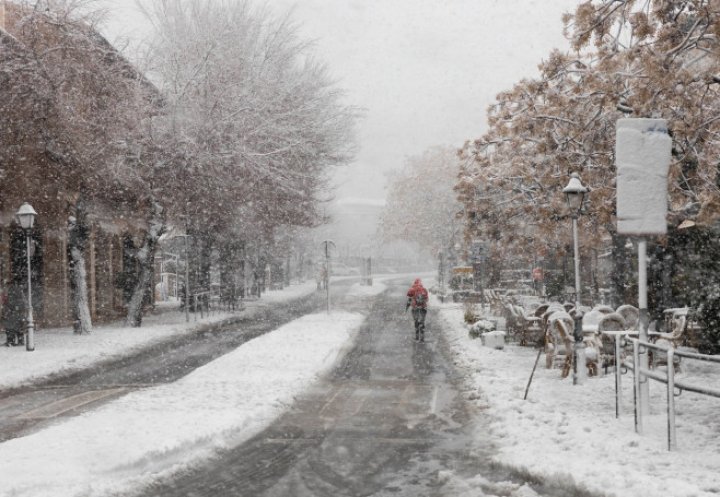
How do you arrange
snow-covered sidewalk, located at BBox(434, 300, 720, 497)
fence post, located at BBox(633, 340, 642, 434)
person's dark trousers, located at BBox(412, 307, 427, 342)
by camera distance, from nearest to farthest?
1. snow-covered sidewalk, located at BBox(434, 300, 720, 497)
2. fence post, located at BBox(633, 340, 642, 434)
3. person's dark trousers, located at BBox(412, 307, 427, 342)

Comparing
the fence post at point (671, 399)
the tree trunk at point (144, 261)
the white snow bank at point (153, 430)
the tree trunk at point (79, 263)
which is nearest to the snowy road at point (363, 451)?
the white snow bank at point (153, 430)

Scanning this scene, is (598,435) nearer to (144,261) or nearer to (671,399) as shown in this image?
(671,399)

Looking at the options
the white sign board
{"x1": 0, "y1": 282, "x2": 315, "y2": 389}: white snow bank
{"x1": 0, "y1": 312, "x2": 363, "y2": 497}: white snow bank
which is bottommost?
{"x1": 0, "y1": 282, "x2": 315, "y2": 389}: white snow bank

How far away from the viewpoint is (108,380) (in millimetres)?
12648

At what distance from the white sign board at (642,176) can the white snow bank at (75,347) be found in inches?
398

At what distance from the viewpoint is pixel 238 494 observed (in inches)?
239

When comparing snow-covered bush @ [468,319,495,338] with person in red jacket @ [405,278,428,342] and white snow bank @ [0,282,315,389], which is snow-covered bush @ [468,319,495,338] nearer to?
person in red jacket @ [405,278,428,342]

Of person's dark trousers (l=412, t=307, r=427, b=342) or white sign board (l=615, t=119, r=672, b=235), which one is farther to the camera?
person's dark trousers (l=412, t=307, r=427, b=342)

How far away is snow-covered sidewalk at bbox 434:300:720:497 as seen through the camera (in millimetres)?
5898

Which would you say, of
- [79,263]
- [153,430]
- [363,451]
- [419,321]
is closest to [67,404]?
[153,430]

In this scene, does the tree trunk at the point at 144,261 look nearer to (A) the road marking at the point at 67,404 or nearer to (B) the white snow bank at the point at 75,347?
(B) the white snow bank at the point at 75,347

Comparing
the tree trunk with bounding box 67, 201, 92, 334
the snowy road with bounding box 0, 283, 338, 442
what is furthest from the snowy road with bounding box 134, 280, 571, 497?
the tree trunk with bounding box 67, 201, 92, 334

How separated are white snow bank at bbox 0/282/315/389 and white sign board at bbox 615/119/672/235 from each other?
1011 centimetres

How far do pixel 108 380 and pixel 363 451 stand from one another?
6.85m
